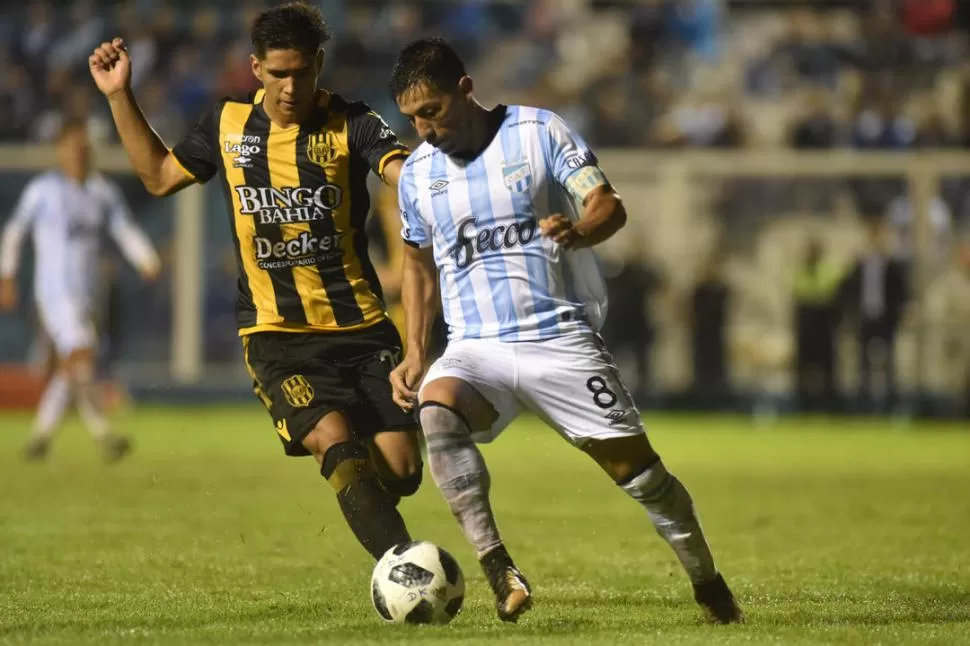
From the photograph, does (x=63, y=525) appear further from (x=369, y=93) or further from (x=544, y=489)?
(x=369, y=93)

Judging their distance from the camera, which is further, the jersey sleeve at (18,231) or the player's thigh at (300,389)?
the jersey sleeve at (18,231)

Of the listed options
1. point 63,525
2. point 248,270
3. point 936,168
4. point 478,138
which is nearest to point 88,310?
point 63,525

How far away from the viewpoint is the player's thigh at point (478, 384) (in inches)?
233

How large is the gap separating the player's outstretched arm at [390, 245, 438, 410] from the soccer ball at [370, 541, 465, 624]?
0.60 meters

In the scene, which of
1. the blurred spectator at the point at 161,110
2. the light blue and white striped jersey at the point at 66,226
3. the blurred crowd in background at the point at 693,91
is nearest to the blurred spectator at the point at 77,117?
the blurred crowd in background at the point at 693,91

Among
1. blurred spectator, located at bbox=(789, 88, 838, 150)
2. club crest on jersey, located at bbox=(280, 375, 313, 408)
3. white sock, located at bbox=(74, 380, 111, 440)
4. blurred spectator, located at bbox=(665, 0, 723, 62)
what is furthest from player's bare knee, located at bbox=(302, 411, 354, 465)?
blurred spectator, located at bbox=(665, 0, 723, 62)

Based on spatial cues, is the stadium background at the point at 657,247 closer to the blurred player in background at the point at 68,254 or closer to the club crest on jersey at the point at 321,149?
the blurred player in background at the point at 68,254

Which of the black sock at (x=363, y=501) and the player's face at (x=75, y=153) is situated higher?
the player's face at (x=75, y=153)

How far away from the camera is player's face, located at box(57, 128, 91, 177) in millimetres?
13828

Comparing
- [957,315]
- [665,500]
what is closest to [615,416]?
[665,500]

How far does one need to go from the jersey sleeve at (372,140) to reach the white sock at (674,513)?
1.60 metres

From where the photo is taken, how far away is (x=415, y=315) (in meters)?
6.26

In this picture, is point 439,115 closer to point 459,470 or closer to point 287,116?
point 287,116

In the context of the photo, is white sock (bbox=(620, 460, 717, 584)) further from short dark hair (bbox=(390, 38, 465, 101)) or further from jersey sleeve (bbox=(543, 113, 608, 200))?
short dark hair (bbox=(390, 38, 465, 101))
